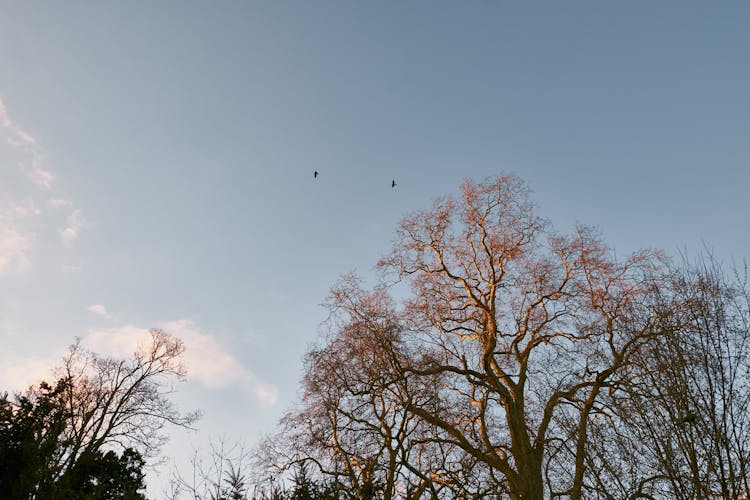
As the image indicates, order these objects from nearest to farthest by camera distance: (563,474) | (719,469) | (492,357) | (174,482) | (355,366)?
(719,469)
(174,482)
(563,474)
(355,366)
(492,357)

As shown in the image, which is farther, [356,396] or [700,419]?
[356,396]

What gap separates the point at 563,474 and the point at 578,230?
6793mm

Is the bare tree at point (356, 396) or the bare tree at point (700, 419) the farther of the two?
the bare tree at point (356, 396)

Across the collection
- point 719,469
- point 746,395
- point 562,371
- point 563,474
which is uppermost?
point 562,371

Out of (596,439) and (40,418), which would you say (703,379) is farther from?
(40,418)

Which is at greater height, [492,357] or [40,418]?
[492,357]

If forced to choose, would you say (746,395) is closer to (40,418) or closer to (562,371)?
(562,371)

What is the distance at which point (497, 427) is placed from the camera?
45.4 feet

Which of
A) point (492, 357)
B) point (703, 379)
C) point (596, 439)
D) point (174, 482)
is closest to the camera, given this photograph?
point (703, 379)

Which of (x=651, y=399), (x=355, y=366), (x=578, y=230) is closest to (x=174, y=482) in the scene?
(x=355, y=366)

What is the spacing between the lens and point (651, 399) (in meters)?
6.14

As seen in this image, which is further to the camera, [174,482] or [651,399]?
[174,482]

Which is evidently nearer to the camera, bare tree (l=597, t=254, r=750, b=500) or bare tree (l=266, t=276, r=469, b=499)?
bare tree (l=597, t=254, r=750, b=500)

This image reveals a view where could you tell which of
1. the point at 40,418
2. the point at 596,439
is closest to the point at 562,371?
the point at 596,439
